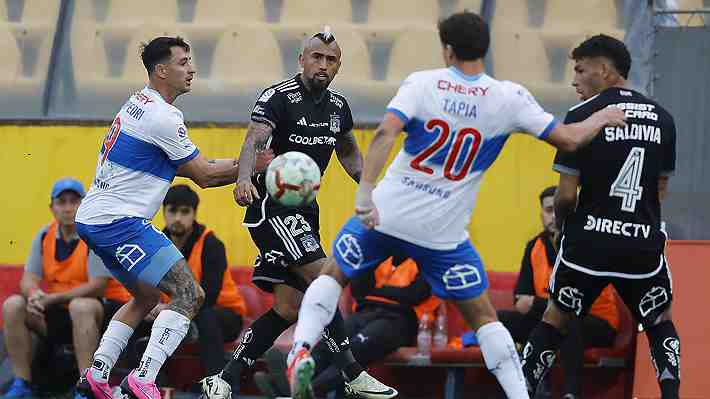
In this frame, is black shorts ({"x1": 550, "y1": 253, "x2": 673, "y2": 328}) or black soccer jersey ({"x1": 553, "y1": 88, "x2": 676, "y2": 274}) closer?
black soccer jersey ({"x1": 553, "y1": 88, "x2": 676, "y2": 274})

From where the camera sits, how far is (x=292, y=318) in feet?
30.1

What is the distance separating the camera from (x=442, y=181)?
751cm

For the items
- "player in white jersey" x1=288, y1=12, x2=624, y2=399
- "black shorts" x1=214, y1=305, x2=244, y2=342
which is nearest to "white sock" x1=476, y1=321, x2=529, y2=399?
"player in white jersey" x1=288, y1=12, x2=624, y2=399

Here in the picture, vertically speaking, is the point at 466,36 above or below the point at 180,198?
above

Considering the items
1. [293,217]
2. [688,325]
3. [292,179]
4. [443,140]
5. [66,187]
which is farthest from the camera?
[66,187]

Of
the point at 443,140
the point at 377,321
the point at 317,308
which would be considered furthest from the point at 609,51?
the point at 377,321

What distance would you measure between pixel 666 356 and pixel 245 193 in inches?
113

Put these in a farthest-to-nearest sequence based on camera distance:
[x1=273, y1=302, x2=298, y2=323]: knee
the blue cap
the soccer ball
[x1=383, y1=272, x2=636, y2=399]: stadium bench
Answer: the blue cap, [x1=383, y1=272, x2=636, y2=399]: stadium bench, [x1=273, y1=302, x2=298, y2=323]: knee, the soccer ball

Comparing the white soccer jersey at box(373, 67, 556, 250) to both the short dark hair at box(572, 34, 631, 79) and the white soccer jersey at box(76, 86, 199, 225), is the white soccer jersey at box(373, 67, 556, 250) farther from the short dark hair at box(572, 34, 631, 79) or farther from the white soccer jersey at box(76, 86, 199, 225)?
the white soccer jersey at box(76, 86, 199, 225)

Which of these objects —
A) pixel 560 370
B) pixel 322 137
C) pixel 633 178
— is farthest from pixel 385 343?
pixel 633 178

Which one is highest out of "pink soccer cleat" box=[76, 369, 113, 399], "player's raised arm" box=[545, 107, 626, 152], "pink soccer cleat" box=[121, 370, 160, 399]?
"player's raised arm" box=[545, 107, 626, 152]

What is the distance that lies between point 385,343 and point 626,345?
191cm

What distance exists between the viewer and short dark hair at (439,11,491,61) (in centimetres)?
745

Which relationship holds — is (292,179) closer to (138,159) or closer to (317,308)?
(317,308)
